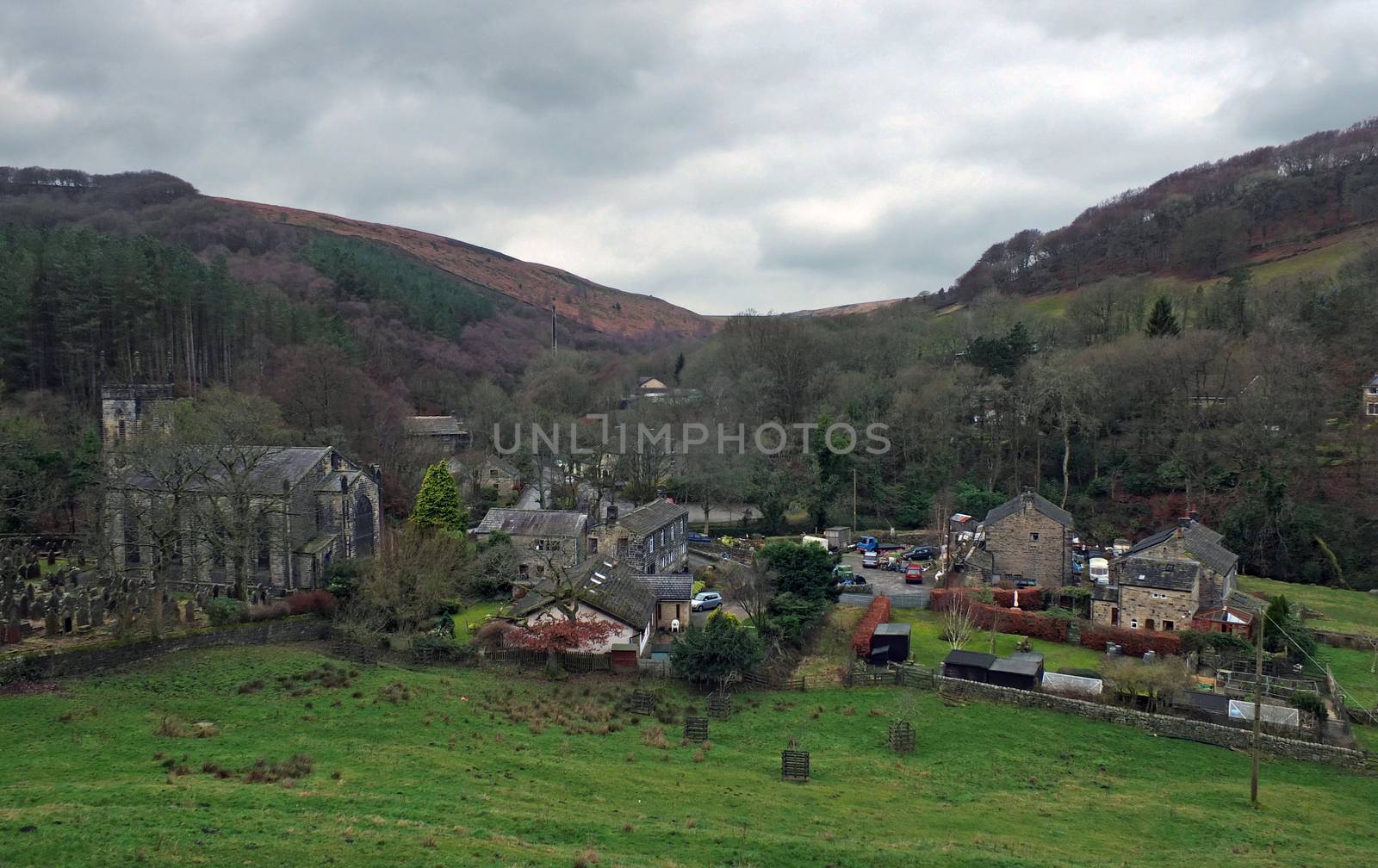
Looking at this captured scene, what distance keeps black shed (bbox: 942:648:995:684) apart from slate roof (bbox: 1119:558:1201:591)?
9.61 metres

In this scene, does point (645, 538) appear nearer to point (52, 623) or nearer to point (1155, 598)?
point (1155, 598)

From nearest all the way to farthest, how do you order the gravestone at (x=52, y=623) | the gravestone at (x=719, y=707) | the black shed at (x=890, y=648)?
the gravestone at (x=52, y=623) → the gravestone at (x=719, y=707) → the black shed at (x=890, y=648)

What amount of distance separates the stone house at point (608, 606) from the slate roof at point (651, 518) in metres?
7.27

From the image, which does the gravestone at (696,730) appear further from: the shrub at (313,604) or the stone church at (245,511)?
the stone church at (245,511)

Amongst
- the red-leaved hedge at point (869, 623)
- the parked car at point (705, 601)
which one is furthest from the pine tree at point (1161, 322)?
the parked car at point (705, 601)

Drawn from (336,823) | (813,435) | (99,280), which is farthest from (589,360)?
(336,823)

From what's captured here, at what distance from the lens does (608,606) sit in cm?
3077

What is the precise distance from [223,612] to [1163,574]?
121 ft

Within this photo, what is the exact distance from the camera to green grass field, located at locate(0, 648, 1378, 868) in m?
13.7

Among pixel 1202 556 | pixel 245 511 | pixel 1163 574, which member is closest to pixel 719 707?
pixel 245 511

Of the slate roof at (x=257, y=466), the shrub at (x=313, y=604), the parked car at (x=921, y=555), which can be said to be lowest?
the parked car at (x=921, y=555)

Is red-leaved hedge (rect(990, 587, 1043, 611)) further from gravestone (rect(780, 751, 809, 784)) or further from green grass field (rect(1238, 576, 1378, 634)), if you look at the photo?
gravestone (rect(780, 751, 809, 784))

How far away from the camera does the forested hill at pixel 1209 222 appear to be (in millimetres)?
100688

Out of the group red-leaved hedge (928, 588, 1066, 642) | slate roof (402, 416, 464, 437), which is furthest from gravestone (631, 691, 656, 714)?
slate roof (402, 416, 464, 437)
